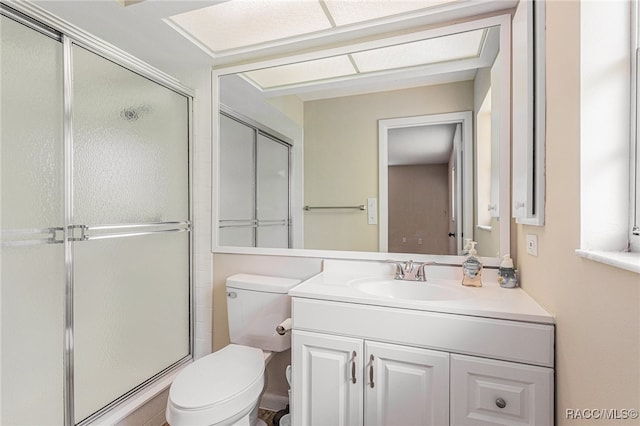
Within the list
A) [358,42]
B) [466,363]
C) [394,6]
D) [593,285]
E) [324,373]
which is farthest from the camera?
[358,42]

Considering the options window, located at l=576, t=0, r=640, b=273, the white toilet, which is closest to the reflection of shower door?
the white toilet

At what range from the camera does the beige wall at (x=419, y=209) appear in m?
1.58

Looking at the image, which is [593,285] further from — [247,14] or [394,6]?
[247,14]

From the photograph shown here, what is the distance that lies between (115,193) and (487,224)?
5.91 ft

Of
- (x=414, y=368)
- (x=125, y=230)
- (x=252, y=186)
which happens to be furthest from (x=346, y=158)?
(x=125, y=230)

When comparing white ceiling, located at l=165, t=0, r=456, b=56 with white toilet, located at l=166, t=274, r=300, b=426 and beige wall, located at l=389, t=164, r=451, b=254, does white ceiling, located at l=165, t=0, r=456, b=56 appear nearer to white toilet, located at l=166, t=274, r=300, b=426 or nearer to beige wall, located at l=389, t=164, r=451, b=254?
beige wall, located at l=389, t=164, r=451, b=254

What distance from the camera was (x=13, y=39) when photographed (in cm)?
115

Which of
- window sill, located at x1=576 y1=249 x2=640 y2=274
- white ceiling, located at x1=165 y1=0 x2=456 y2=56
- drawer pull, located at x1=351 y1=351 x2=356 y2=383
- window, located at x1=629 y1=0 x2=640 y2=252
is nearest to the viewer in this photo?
window sill, located at x1=576 y1=249 x2=640 y2=274

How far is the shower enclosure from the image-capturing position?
3.81ft

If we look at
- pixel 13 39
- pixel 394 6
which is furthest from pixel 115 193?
pixel 394 6

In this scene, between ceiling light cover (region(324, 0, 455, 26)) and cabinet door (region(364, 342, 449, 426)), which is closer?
cabinet door (region(364, 342, 449, 426))

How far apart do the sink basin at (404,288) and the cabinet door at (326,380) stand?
28 centimetres

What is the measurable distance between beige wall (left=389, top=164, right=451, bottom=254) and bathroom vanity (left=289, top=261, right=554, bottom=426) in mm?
247

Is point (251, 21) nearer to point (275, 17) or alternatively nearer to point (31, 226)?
point (275, 17)
